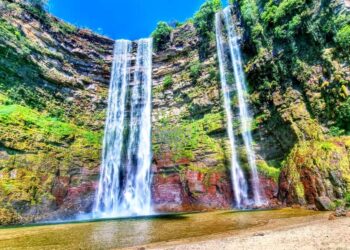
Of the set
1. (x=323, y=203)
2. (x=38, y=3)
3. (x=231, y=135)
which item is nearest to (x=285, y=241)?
(x=323, y=203)

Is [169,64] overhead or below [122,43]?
below

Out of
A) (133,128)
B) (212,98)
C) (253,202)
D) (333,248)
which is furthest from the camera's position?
(133,128)

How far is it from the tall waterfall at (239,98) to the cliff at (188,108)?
0.55 metres

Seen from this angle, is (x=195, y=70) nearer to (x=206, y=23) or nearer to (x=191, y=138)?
(x=206, y=23)

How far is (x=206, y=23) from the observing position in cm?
2602

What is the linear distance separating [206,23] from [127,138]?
41.5ft

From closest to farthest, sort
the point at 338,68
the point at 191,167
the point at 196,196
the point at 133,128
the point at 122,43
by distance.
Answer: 1. the point at 338,68
2. the point at 196,196
3. the point at 191,167
4. the point at 133,128
5. the point at 122,43

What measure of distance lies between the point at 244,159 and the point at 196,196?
14.0 ft

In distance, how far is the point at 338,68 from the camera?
15234mm

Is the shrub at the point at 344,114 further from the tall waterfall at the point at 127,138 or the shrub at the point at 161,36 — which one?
the shrub at the point at 161,36

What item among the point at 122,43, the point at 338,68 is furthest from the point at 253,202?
the point at 122,43

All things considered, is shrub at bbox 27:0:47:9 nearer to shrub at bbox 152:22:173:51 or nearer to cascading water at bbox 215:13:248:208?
shrub at bbox 152:22:173:51

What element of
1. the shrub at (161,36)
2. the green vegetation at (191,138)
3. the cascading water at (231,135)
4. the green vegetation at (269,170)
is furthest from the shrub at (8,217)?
the shrub at (161,36)

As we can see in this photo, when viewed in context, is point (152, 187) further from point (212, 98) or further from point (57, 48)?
point (57, 48)
